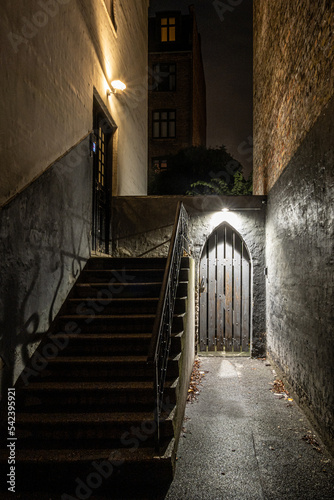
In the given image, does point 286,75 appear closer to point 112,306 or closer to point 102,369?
point 112,306

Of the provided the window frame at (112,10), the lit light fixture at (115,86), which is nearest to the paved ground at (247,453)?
the lit light fixture at (115,86)

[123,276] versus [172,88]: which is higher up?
[172,88]

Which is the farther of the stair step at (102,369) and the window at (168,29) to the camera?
the window at (168,29)

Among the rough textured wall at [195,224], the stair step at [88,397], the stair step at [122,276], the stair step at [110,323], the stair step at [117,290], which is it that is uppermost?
the rough textured wall at [195,224]

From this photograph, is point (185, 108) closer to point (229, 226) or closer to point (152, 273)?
point (229, 226)

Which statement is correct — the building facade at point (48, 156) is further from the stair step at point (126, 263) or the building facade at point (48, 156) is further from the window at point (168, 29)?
the window at point (168, 29)

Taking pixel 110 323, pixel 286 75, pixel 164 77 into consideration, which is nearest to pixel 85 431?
pixel 110 323

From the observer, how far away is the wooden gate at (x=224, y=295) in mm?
7879

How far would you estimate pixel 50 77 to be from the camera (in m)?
4.66

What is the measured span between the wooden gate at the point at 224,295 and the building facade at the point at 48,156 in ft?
8.26

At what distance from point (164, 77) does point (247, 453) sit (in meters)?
22.3

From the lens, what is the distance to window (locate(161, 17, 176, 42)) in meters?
21.5

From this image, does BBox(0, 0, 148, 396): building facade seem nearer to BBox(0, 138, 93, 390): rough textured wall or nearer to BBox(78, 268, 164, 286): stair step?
BBox(0, 138, 93, 390): rough textured wall

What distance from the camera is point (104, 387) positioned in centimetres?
370
